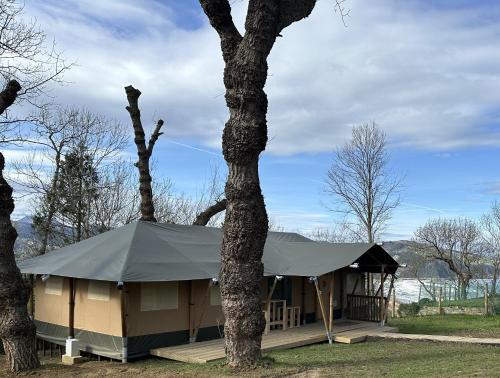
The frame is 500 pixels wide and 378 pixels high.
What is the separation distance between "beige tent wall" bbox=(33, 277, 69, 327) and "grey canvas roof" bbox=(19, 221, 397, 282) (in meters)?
0.72

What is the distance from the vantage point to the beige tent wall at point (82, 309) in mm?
11625

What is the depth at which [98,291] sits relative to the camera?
1208 centimetres

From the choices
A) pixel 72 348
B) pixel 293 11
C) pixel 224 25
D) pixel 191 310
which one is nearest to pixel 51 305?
pixel 72 348

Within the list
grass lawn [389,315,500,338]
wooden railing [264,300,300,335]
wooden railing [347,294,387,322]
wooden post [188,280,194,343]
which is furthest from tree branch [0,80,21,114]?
grass lawn [389,315,500,338]

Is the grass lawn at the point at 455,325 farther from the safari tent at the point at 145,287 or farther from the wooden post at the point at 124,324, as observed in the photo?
the wooden post at the point at 124,324

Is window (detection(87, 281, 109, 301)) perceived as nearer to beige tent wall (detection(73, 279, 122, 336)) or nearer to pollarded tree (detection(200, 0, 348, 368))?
beige tent wall (detection(73, 279, 122, 336))

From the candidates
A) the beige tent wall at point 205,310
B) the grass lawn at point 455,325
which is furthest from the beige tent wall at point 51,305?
the grass lawn at point 455,325

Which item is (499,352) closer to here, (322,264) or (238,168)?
(322,264)

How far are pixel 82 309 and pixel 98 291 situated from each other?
785mm

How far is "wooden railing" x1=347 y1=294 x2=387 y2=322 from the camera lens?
1748 centimetres

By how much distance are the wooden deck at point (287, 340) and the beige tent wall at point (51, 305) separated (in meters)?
2.90

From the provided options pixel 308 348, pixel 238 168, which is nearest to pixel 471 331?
pixel 308 348

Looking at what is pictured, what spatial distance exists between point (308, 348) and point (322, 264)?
9.59 ft

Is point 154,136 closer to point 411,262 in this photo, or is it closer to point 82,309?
point 82,309
